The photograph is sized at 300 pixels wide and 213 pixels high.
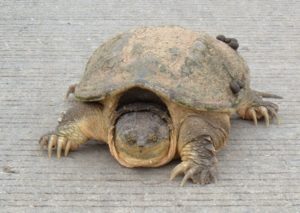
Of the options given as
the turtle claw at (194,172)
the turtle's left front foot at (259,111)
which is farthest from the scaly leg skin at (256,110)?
the turtle claw at (194,172)

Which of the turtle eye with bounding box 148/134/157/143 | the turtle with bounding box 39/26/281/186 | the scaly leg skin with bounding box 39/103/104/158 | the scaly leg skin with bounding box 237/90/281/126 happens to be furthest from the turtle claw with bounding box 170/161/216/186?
the scaly leg skin with bounding box 237/90/281/126

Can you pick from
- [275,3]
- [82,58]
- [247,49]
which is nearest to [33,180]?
[82,58]

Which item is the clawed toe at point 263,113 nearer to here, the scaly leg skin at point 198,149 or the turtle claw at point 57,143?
the scaly leg skin at point 198,149

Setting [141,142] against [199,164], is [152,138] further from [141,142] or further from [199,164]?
[199,164]

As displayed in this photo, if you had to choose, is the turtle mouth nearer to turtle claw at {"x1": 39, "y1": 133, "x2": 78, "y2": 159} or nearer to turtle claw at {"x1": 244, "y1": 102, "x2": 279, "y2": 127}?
turtle claw at {"x1": 39, "y1": 133, "x2": 78, "y2": 159}

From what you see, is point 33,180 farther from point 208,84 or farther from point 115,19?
point 115,19
